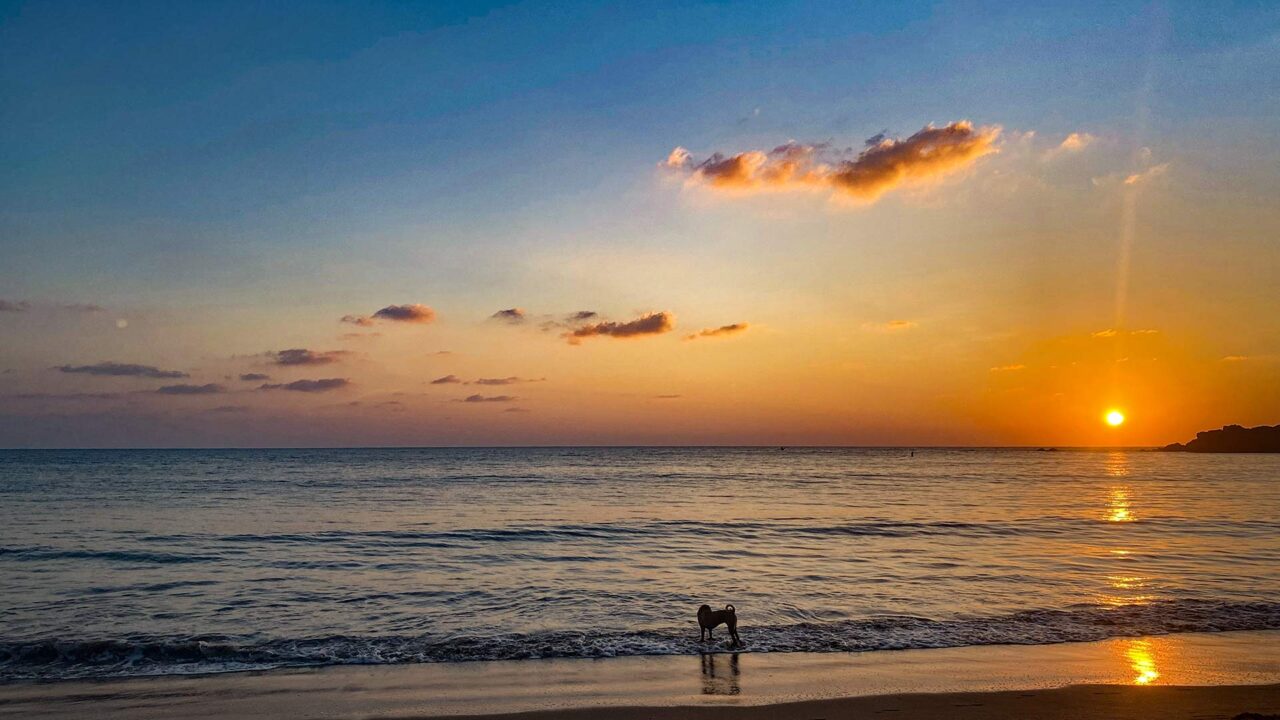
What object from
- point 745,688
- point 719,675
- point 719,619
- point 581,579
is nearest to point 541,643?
point 719,619

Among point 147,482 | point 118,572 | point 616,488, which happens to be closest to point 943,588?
point 118,572

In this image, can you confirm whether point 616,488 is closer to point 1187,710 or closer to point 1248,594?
point 1248,594

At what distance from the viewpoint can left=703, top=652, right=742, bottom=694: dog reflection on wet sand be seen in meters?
10.7

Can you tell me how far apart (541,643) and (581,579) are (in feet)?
22.0

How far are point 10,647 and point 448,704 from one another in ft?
31.1

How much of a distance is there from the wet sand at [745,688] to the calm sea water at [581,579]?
0.95m

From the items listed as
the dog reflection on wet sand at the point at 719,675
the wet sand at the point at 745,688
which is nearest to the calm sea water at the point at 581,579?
the dog reflection on wet sand at the point at 719,675

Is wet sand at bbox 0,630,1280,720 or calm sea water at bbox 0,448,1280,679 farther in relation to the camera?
calm sea water at bbox 0,448,1280,679

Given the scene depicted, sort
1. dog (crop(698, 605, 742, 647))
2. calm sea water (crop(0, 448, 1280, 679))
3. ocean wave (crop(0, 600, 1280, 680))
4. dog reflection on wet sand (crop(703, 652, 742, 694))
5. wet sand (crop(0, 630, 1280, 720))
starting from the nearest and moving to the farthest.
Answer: wet sand (crop(0, 630, 1280, 720)), dog reflection on wet sand (crop(703, 652, 742, 694)), ocean wave (crop(0, 600, 1280, 680)), dog (crop(698, 605, 742, 647)), calm sea water (crop(0, 448, 1280, 679))

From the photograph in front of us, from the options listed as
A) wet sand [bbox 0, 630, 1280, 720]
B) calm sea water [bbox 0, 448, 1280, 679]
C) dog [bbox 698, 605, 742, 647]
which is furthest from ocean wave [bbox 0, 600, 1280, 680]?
wet sand [bbox 0, 630, 1280, 720]

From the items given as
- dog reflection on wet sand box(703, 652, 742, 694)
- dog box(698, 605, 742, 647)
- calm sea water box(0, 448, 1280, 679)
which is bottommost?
calm sea water box(0, 448, 1280, 679)

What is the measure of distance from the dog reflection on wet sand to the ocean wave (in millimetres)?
626

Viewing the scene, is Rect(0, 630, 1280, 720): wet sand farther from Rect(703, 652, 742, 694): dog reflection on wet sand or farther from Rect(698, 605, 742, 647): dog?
Rect(698, 605, 742, 647): dog

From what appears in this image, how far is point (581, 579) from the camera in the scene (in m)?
20.4
